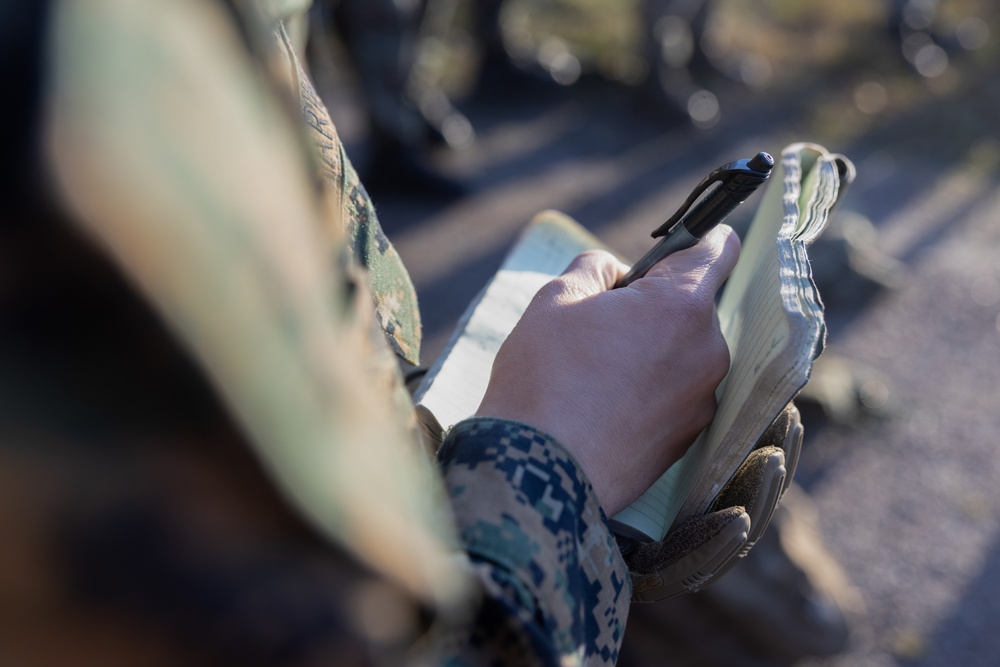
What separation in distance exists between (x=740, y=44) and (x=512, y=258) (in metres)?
4.34

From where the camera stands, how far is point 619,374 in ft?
2.16

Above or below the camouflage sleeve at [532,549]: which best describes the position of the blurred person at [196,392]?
above

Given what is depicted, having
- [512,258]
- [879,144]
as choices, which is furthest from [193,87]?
[879,144]

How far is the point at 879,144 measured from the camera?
378 centimetres

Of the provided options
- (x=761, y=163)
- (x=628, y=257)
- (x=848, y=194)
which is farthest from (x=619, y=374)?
(x=848, y=194)

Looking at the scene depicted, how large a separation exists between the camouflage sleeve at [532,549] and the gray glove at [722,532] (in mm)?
58

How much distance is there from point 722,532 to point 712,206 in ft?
0.99

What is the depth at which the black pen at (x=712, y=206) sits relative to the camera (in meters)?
0.74

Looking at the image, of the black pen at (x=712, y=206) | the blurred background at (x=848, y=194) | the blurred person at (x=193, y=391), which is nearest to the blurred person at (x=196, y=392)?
the blurred person at (x=193, y=391)

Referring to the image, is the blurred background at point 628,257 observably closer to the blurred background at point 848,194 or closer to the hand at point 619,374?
the blurred background at point 848,194

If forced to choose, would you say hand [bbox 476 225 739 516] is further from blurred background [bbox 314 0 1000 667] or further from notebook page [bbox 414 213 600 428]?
blurred background [bbox 314 0 1000 667]

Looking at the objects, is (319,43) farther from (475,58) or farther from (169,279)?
(169,279)

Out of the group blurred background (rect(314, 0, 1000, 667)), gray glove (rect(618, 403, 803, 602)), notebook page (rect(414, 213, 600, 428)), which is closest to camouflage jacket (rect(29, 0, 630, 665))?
gray glove (rect(618, 403, 803, 602))

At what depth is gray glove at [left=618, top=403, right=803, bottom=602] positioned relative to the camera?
65 cm
